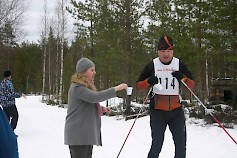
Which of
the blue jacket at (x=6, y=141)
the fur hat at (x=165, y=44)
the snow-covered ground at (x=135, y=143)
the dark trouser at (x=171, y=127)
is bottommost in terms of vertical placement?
the snow-covered ground at (x=135, y=143)

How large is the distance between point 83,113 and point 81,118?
2.5 inches

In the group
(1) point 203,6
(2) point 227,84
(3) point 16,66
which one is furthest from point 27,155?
(3) point 16,66

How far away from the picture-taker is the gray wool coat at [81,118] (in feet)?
12.9

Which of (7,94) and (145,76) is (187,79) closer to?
(145,76)

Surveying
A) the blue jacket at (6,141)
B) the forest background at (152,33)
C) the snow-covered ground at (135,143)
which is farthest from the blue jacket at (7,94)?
the blue jacket at (6,141)

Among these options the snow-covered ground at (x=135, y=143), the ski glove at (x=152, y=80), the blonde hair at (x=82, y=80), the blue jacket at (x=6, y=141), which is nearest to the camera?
the blue jacket at (x=6, y=141)

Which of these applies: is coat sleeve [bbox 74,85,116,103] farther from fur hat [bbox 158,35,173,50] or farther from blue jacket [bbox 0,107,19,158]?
blue jacket [bbox 0,107,19,158]

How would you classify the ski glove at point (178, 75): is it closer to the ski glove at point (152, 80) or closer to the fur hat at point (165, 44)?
the ski glove at point (152, 80)

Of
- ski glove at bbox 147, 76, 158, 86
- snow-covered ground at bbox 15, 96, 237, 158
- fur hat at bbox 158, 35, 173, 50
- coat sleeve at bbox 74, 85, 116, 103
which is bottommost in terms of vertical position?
snow-covered ground at bbox 15, 96, 237, 158

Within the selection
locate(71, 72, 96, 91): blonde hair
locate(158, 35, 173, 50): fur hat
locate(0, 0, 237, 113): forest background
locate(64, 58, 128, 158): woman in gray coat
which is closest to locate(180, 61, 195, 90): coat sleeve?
locate(158, 35, 173, 50): fur hat

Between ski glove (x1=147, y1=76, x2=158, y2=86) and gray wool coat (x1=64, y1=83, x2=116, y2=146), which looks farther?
ski glove (x1=147, y1=76, x2=158, y2=86)

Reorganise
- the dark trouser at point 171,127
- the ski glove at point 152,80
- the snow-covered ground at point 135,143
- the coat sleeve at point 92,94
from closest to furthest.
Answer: the coat sleeve at point 92,94
the ski glove at point 152,80
the dark trouser at point 171,127
the snow-covered ground at point 135,143

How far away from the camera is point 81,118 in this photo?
4.01 metres

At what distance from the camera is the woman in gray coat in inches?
155
